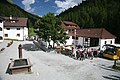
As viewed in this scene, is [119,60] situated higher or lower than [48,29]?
lower

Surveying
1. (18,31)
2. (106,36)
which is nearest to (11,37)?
(18,31)

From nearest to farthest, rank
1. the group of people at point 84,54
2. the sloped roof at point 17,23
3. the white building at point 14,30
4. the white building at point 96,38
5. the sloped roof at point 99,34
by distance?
the group of people at point 84,54, the white building at point 96,38, the sloped roof at point 99,34, the white building at point 14,30, the sloped roof at point 17,23

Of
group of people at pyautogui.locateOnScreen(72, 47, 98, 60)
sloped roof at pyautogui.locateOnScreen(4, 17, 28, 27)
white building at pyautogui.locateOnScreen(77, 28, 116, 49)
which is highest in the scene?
sloped roof at pyautogui.locateOnScreen(4, 17, 28, 27)

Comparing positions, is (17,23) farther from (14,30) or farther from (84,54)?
(84,54)

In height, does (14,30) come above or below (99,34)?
above

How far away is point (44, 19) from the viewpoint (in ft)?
107

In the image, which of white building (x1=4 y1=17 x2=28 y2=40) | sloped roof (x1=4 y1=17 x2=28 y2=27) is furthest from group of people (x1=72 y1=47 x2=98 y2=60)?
sloped roof (x1=4 y1=17 x2=28 y2=27)

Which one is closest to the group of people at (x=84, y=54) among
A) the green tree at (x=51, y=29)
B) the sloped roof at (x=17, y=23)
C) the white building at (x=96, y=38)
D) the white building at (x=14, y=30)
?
the green tree at (x=51, y=29)

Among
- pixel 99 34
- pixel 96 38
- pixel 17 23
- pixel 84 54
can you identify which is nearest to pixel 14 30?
pixel 17 23

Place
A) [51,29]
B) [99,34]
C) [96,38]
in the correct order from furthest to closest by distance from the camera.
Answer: [99,34]
[96,38]
[51,29]

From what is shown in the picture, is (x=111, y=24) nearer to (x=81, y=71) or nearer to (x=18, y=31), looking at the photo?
(x=18, y=31)

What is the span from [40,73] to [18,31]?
42718 mm

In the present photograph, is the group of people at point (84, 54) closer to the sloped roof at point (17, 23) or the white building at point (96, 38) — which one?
the white building at point (96, 38)

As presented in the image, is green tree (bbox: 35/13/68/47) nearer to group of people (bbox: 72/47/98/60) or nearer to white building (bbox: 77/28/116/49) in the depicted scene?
group of people (bbox: 72/47/98/60)
